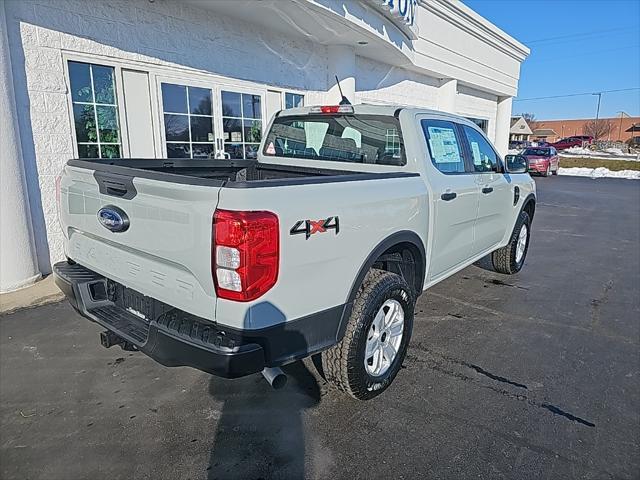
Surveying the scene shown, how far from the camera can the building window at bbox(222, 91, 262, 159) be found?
298 inches

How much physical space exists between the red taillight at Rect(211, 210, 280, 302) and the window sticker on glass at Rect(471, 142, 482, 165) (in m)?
2.98

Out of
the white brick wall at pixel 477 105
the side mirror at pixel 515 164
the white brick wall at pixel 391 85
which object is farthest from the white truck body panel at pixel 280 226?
the white brick wall at pixel 477 105

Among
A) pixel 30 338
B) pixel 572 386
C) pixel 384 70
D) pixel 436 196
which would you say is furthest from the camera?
pixel 384 70

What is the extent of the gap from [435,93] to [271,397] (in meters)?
13.3

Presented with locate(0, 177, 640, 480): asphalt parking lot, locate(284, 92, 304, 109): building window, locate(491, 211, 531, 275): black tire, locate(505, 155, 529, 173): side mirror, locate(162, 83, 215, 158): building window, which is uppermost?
locate(284, 92, 304, 109): building window

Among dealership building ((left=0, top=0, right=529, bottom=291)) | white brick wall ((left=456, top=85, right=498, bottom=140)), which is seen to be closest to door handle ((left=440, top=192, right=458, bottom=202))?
dealership building ((left=0, top=0, right=529, bottom=291))

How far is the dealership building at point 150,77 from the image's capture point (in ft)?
16.5

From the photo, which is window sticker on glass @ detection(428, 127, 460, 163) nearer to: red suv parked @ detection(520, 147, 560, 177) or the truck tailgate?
the truck tailgate

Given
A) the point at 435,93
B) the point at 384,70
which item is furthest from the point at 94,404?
the point at 435,93

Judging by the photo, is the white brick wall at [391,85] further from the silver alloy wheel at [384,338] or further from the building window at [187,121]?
the silver alloy wheel at [384,338]

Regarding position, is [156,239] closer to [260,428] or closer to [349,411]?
[260,428]

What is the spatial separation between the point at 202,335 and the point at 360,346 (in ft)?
3.33

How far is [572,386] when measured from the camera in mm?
3199

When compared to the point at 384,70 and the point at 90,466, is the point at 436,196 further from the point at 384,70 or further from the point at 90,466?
the point at 384,70
